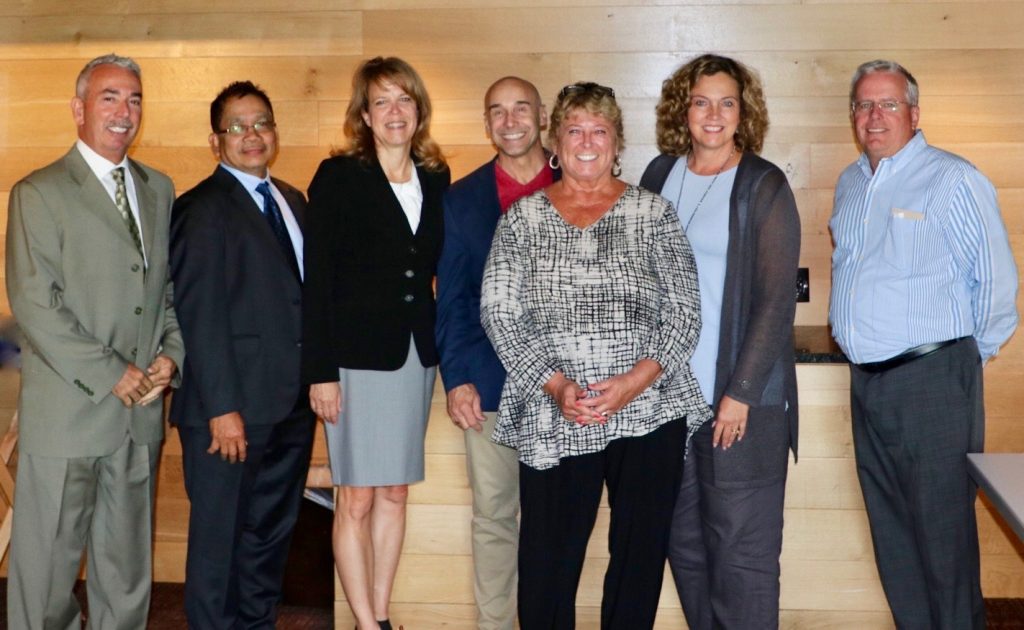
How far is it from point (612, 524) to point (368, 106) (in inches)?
51.3

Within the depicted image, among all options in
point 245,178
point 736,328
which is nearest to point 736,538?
point 736,328

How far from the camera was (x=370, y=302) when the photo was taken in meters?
2.93

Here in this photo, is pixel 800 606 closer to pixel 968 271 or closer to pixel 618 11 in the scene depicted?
pixel 968 271

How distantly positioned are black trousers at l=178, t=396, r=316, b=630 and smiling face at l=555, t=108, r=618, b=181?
108cm

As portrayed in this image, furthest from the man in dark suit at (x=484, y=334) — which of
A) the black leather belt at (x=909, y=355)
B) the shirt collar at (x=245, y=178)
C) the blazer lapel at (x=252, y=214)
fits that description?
the black leather belt at (x=909, y=355)

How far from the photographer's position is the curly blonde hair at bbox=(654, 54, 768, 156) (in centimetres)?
284

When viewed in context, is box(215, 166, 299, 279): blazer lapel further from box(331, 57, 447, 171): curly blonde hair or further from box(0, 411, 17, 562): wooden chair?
box(0, 411, 17, 562): wooden chair

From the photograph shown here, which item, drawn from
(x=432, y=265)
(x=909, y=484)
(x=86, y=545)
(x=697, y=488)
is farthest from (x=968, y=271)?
(x=86, y=545)

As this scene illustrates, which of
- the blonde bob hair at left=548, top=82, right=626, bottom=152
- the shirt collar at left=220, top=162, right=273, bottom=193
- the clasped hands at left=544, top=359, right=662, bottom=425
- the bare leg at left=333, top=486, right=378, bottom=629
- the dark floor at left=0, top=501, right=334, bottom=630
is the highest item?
the blonde bob hair at left=548, top=82, right=626, bottom=152

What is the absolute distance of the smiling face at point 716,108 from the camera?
281 cm

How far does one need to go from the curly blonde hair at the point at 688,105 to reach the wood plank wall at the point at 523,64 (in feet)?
3.91

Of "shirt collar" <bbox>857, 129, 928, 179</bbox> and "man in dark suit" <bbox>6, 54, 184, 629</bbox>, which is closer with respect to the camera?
"man in dark suit" <bbox>6, 54, 184, 629</bbox>

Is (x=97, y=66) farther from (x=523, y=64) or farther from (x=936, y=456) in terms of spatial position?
(x=936, y=456)

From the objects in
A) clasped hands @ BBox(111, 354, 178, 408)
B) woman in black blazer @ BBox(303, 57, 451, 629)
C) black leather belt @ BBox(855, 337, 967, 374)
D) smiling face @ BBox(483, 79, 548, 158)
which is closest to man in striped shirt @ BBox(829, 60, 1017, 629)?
black leather belt @ BBox(855, 337, 967, 374)
